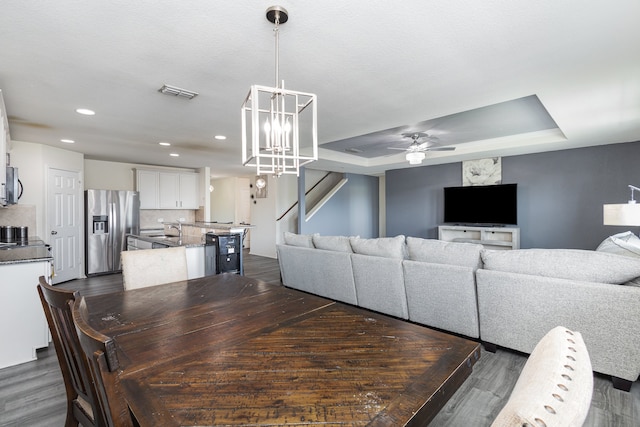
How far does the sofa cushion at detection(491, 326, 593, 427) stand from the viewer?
1.37 feet

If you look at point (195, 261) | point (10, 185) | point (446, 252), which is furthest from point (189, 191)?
point (446, 252)

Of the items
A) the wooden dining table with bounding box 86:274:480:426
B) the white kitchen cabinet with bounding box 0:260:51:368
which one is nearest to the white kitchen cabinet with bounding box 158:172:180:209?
the white kitchen cabinet with bounding box 0:260:51:368

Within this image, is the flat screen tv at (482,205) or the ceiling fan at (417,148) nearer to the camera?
the ceiling fan at (417,148)

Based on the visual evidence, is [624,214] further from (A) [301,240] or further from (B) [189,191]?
(B) [189,191]

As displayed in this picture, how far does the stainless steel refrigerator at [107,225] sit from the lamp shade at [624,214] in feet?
23.9

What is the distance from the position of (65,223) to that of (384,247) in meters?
5.34

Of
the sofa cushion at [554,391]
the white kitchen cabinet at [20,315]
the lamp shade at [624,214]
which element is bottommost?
the white kitchen cabinet at [20,315]

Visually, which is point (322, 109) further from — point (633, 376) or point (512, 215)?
point (512, 215)

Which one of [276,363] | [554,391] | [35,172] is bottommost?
[276,363]

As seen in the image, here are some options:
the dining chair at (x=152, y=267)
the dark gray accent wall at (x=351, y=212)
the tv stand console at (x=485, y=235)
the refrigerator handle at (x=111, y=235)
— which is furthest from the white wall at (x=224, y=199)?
the dining chair at (x=152, y=267)

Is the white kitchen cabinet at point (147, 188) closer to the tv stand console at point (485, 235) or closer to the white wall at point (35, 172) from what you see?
the white wall at point (35, 172)

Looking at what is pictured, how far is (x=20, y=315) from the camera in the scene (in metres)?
2.44

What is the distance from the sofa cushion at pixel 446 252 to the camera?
8.88ft

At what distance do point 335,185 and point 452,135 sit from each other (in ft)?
12.8
